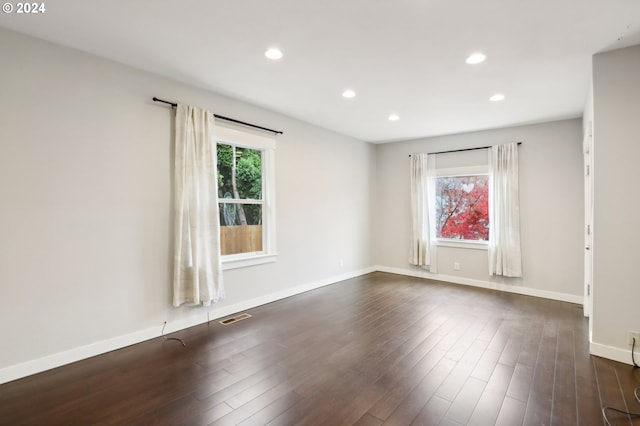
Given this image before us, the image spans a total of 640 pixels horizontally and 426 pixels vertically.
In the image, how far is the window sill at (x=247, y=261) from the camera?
375 centimetres

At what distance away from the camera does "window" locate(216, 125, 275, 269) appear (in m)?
3.88

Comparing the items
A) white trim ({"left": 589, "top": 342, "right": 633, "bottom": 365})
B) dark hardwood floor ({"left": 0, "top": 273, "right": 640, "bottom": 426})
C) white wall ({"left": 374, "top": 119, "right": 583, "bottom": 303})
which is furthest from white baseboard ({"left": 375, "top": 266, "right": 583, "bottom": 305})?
white trim ({"left": 589, "top": 342, "right": 633, "bottom": 365})

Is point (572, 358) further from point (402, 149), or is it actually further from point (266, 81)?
point (402, 149)

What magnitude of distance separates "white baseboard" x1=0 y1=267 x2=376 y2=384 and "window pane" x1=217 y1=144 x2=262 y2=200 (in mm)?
1418

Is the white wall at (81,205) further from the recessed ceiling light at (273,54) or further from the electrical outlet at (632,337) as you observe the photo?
the electrical outlet at (632,337)

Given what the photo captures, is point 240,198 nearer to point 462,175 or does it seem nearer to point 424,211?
point 424,211

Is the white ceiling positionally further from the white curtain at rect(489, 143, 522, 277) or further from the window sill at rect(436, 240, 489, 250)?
the window sill at rect(436, 240, 489, 250)

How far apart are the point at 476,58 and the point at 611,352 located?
2.81 meters

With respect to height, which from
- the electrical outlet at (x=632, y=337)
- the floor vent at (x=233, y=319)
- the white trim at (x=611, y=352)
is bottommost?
the floor vent at (x=233, y=319)

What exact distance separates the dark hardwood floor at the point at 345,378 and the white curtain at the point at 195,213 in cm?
49

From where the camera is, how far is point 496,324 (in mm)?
3475

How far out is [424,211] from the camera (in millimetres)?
5695

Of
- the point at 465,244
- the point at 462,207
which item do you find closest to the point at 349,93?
the point at 462,207

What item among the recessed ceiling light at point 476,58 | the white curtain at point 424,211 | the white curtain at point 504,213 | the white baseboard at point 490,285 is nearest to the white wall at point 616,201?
the recessed ceiling light at point 476,58
